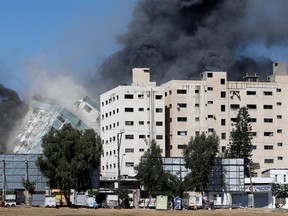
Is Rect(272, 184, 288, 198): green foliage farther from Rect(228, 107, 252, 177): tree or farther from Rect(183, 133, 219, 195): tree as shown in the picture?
Rect(228, 107, 252, 177): tree

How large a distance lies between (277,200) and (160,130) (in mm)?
48730

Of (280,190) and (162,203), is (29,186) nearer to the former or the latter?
(162,203)

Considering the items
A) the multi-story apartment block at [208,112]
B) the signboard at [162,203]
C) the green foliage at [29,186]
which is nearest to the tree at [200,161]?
the signboard at [162,203]

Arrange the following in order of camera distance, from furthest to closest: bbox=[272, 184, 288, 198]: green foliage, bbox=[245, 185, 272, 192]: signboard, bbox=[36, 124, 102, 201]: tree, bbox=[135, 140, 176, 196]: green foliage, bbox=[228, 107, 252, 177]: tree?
bbox=[228, 107, 252, 177]: tree → bbox=[245, 185, 272, 192]: signboard → bbox=[272, 184, 288, 198]: green foliage → bbox=[135, 140, 176, 196]: green foliage → bbox=[36, 124, 102, 201]: tree

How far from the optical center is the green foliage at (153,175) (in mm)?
134625

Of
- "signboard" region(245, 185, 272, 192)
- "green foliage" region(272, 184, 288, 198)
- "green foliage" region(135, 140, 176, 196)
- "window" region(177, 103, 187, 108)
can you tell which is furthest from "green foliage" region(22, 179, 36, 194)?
"window" region(177, 103, 187, 108)

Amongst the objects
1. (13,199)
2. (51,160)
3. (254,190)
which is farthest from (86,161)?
(254,190)

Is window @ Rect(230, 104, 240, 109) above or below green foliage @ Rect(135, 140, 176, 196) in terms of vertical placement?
above

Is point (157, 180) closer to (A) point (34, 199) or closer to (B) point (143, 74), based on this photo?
(A) point (34, 199)

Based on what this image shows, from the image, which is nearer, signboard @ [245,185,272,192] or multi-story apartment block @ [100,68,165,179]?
signboard @ [245,185,272,192]

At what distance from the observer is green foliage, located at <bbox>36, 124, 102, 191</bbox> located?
12112 cm

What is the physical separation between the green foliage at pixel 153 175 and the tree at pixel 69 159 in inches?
516

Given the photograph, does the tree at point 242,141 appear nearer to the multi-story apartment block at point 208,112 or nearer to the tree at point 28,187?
the multi-story apartment block at point 208,112

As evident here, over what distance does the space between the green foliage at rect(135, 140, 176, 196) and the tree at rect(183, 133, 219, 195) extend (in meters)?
4.40
